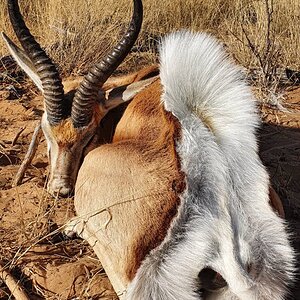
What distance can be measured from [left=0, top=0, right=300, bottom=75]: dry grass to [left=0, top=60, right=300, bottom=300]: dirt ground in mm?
1081

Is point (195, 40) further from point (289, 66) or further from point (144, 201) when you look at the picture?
point (289, 66)

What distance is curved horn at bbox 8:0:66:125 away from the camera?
4137mm

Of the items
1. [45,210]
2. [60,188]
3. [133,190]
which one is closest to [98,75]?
[60,188]

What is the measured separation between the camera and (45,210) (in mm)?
4234

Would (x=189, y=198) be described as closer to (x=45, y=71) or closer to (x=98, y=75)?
(x=98, y=75)

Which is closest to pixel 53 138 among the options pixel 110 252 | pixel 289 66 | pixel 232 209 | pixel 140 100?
pixel 140 100

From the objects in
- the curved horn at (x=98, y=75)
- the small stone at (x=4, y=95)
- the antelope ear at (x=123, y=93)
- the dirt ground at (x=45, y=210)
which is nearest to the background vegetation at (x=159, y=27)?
the small stone at (x=4, y=95)

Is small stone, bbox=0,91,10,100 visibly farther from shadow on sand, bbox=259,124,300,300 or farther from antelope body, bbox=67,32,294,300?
antelope body, bbox=67,32,294,300

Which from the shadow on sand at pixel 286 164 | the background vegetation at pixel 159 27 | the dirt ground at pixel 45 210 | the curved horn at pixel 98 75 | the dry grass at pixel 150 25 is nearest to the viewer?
the dirt ground at pixel 45 210

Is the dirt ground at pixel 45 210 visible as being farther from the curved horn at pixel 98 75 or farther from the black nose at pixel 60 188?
the curved horn at pixel 98 75

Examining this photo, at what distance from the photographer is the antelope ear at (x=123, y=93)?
4.32 meters

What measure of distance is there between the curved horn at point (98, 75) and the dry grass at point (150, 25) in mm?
2846

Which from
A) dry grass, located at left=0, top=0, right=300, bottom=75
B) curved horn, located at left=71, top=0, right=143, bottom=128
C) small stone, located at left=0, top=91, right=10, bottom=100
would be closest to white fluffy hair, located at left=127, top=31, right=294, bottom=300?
curved horn, located at left=71, top=0, right=143, bottom=128

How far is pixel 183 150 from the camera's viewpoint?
3.29 m
